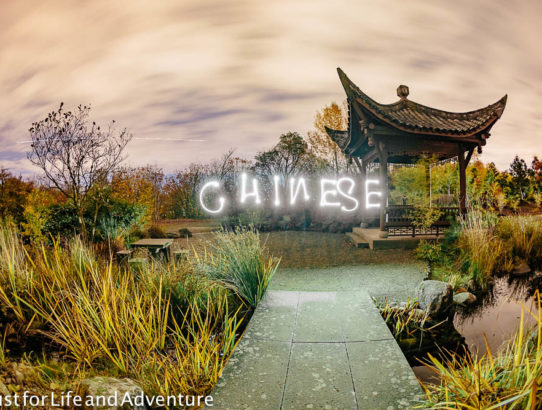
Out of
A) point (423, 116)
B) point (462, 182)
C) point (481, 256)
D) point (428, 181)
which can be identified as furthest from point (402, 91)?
point (481, 256)

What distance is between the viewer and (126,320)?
2674mm

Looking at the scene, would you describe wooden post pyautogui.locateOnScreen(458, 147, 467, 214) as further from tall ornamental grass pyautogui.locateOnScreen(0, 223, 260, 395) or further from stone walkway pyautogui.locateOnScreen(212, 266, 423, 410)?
tall ornamental grass pyautogui.locateOnScreen(0, 223, 260, 395)

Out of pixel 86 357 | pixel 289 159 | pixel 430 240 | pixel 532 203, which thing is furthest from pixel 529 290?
pixel 532 203

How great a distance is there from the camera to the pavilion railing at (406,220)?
8.57m

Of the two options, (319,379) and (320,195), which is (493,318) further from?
(320,195)

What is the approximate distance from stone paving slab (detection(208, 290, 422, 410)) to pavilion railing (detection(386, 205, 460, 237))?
567 cm

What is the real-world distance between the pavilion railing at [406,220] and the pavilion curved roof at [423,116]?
205 cm

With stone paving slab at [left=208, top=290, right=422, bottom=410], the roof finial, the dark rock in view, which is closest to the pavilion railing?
the roof finial

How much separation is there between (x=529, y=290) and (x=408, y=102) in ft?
20.9

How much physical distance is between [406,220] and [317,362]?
279 inches

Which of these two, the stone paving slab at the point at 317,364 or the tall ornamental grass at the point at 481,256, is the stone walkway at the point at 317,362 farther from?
the tall ornamental grass at the point at 481,256

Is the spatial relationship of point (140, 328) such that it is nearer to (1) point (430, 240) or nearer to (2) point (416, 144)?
(1) point (430, 240)

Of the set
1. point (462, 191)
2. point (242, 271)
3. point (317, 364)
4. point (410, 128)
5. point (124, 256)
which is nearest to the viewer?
point (317, 364)

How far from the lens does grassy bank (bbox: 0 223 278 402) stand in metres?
2.38
